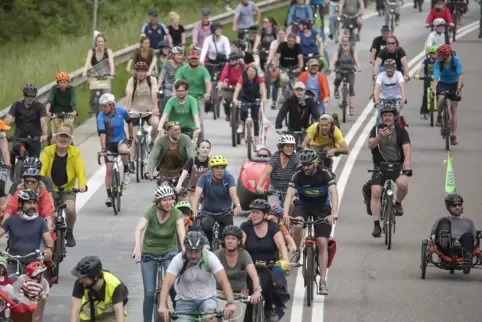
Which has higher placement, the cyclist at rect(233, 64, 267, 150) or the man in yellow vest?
the cyclist at rect(233, 64, 267, 150)

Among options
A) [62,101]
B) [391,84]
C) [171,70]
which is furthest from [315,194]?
[171,70]

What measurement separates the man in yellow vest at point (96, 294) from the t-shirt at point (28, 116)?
9870 mm

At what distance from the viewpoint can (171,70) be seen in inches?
1248

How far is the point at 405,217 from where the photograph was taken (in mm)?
26469

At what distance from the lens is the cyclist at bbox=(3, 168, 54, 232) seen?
19.9 m

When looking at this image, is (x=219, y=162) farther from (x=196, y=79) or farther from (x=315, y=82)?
(x=315, y=82)

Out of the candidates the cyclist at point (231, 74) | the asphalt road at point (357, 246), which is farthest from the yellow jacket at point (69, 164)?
the cyclist at point (231, 74)

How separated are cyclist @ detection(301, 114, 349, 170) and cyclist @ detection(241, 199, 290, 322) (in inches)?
214

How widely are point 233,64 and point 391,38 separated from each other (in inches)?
125

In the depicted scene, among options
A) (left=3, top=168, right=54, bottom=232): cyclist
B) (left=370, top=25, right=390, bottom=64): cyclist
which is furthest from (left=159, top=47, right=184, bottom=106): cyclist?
(left=3, top=168, right=54, bottom=232): cyclist

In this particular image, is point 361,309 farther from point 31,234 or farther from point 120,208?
point 120,208

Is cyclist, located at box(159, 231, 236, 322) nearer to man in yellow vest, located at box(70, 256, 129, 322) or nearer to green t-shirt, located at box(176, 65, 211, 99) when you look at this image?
man in yellow vest, located at box(70, 256, 129, 322)

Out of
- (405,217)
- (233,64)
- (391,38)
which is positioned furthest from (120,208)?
(391,38)

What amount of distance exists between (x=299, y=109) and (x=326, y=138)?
2.99 meters
